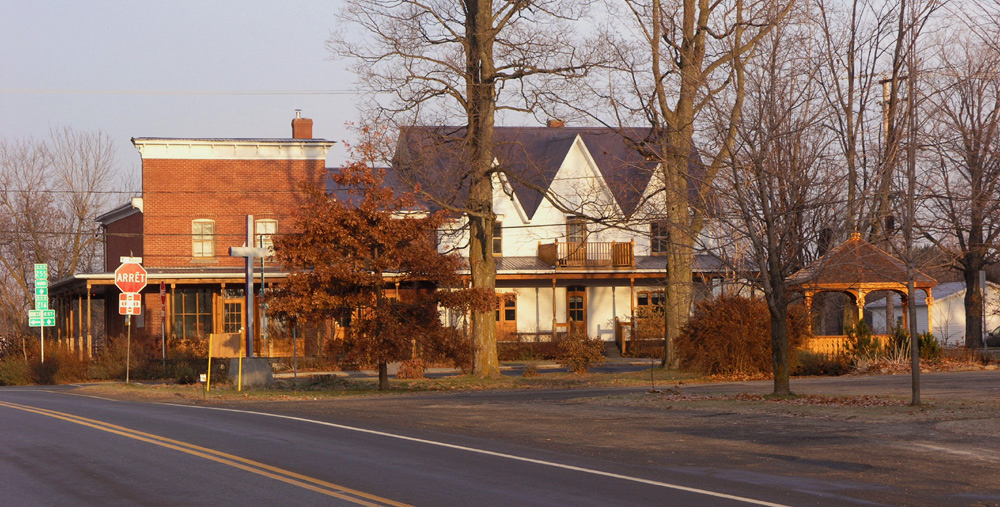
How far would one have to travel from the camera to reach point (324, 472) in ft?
32.9

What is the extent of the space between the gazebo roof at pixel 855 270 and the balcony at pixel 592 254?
1342 cm

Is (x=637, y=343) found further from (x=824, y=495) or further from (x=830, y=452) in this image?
(x=824, y=495)

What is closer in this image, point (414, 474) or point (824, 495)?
point (824, 495)

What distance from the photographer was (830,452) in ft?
38.3

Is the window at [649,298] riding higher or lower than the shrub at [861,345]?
higher

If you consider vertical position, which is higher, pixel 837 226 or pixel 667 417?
pixel 837 226

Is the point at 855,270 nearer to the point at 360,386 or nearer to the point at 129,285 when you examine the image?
the point at 360,386

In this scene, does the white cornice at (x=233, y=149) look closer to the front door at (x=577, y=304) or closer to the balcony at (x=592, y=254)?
the balcony at (x=592, y=254)

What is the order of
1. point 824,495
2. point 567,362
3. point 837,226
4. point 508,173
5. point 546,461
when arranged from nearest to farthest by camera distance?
point 824,495 < point 546,461 < point 837,226 < point 508,173 < point 567,362

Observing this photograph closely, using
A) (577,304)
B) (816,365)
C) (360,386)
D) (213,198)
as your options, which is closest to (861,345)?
(816,365)

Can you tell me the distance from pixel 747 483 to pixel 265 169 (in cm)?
3289

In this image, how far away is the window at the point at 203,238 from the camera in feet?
130

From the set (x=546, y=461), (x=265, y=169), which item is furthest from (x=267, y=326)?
(x=546, y=461)

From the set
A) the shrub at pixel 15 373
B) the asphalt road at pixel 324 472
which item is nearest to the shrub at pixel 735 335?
the asphalt road at pixel 324 472
